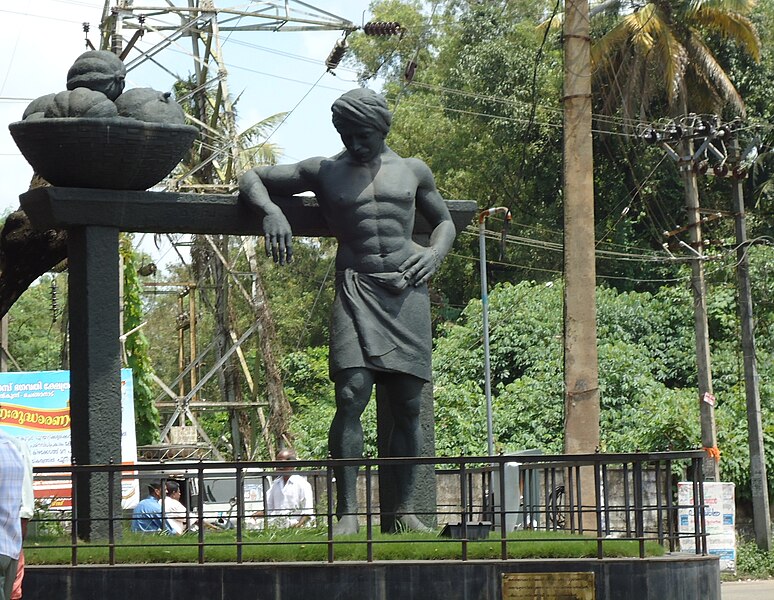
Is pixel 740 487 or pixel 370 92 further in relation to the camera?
pixel 740 487

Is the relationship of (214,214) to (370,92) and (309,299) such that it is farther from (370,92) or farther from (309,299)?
(309,299)

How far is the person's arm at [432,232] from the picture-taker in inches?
415

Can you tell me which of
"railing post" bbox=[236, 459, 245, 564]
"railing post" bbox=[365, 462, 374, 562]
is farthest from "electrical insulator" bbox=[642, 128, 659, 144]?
"railing post" bbox=[236, 459, 245, 564]

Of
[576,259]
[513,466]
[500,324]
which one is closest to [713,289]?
[500,324]

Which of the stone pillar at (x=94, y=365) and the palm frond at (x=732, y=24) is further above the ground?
the palm frond at (x=732, y=24)

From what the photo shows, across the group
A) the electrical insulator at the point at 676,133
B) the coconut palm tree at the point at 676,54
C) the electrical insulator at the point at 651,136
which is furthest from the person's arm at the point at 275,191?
the coconut palm tree at the point at 676,54

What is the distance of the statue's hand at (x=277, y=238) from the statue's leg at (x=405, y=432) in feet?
3.73

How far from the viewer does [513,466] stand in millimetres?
11453

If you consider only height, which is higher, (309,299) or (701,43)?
(701,43)

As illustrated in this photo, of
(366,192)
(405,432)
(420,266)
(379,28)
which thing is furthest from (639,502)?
(379,28)

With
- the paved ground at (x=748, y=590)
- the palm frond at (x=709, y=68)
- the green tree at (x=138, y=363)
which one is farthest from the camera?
the palm frond at (x=709, y=68)

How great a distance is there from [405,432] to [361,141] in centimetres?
212

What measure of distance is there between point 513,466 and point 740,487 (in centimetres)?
1622

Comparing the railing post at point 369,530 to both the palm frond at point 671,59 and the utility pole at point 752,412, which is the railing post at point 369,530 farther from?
the palm frond at point 671,59
